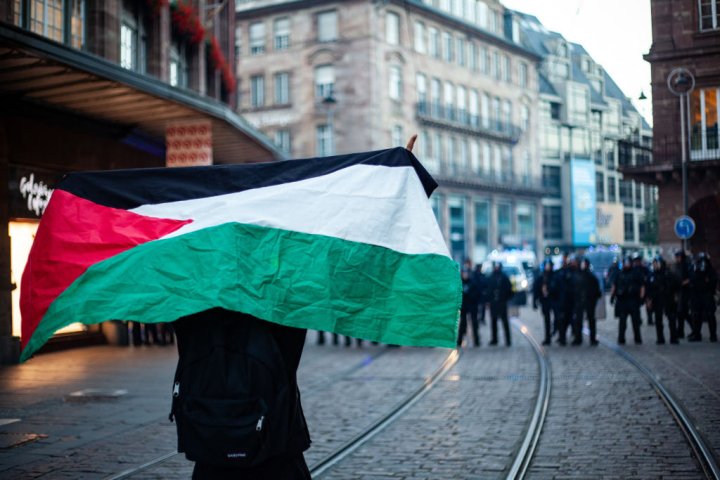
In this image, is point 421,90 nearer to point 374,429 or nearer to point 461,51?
point 461,51

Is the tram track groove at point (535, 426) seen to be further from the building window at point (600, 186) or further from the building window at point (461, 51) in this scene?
the building window at point (600, 186)

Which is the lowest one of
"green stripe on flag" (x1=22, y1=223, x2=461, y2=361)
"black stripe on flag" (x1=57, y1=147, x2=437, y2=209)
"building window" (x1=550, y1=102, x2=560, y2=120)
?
"green stripe on flag" (x1=22, y1=223, x2=461, y2=361)

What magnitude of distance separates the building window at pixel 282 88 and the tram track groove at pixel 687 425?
4247 cm

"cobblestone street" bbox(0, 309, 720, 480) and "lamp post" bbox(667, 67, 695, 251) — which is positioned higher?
"lamp post" bbox(667, 67, 695, 251)

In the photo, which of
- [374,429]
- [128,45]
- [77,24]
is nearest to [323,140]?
[128,45]

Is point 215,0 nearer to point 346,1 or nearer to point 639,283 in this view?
point 639,283

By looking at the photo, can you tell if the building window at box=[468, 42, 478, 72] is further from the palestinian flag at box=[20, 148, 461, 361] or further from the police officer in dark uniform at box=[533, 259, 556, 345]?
the palestinian flag at box=[20, 148, 461, 361]

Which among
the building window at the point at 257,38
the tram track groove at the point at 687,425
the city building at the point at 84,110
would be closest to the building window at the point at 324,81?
the building window at the point at 257,38

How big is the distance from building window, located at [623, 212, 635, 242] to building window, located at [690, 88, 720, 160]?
5150 cm

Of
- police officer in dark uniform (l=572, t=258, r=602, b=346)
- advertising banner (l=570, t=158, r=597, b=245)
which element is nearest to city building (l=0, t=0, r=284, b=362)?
police officer in dark uniform (l=572, t=258, r=602, b=346)

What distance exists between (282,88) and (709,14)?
35.1 m

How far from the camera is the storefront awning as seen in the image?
467 inches

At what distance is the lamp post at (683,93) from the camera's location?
86.4ft

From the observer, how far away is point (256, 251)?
4.38 meters
